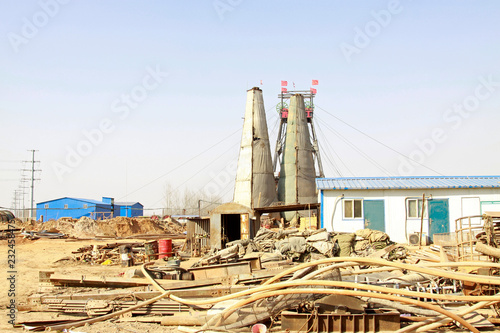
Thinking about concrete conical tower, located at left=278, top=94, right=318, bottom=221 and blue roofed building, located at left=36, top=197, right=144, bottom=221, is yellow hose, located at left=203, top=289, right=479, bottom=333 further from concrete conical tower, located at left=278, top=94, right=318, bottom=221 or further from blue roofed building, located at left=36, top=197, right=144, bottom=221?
blue roofed building, located at left=36, top=197, right=144, bottom=221

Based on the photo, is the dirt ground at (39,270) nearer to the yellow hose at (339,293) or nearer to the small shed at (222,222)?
the yellow hose at (339,293)

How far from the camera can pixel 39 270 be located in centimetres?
1673

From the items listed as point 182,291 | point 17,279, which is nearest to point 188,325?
point 182,291

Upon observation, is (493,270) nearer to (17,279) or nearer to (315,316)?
(315,316)

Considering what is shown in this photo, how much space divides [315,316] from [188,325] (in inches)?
110

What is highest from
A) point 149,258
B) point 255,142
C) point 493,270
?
point 255,142

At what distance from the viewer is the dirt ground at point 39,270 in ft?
28.5

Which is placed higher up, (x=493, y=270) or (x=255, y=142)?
(x=255, y=142)

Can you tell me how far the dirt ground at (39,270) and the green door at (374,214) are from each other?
485 inches

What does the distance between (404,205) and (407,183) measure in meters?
1.50

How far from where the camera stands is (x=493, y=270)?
28.8 ft

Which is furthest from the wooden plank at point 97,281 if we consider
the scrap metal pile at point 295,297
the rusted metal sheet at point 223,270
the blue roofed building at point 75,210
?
the blue roofed building at point 75,210

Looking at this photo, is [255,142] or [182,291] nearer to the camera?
[182,291]

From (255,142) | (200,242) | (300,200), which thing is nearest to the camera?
(200,242)
